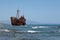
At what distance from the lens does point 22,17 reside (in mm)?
89312

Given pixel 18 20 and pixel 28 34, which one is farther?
pixel 18 20

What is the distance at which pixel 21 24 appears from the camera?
9150 cm

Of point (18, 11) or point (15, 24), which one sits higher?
point (18, 11)

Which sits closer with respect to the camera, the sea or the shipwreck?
the sea

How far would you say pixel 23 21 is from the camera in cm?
9088

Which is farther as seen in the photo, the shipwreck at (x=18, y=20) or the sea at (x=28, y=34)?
the shipwreck at (x=18, y=20)

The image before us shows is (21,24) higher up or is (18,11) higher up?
(18,11)

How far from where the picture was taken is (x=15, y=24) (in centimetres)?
9112

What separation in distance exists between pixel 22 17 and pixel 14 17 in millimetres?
4238

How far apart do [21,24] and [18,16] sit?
379 centimetres

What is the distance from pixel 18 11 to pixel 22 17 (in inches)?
127

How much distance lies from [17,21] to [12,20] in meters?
2.25

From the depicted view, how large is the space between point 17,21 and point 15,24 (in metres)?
1.62

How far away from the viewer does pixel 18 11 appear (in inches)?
3541
